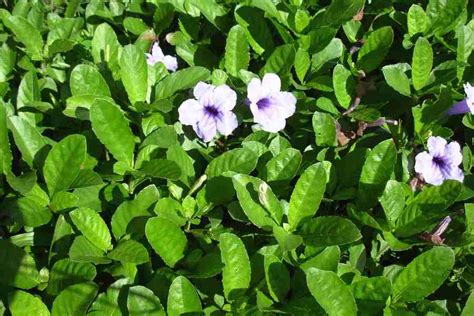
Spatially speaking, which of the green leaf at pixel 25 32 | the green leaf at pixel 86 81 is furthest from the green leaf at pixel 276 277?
the green leaf at pixel 25 32

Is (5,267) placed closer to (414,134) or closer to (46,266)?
(46,266)

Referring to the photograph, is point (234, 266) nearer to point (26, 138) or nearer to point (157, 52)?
point (26, 138)

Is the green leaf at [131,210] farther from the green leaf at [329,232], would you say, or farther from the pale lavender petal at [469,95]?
the pale lavender petal at [469,95]

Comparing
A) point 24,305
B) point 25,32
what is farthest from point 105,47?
point 24,305

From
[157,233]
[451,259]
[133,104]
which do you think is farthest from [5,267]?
[451,259]

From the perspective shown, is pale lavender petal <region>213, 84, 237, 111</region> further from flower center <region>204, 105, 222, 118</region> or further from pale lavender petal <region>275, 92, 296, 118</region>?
pale lavender petal <region>275, 92, 296, 118</region>
